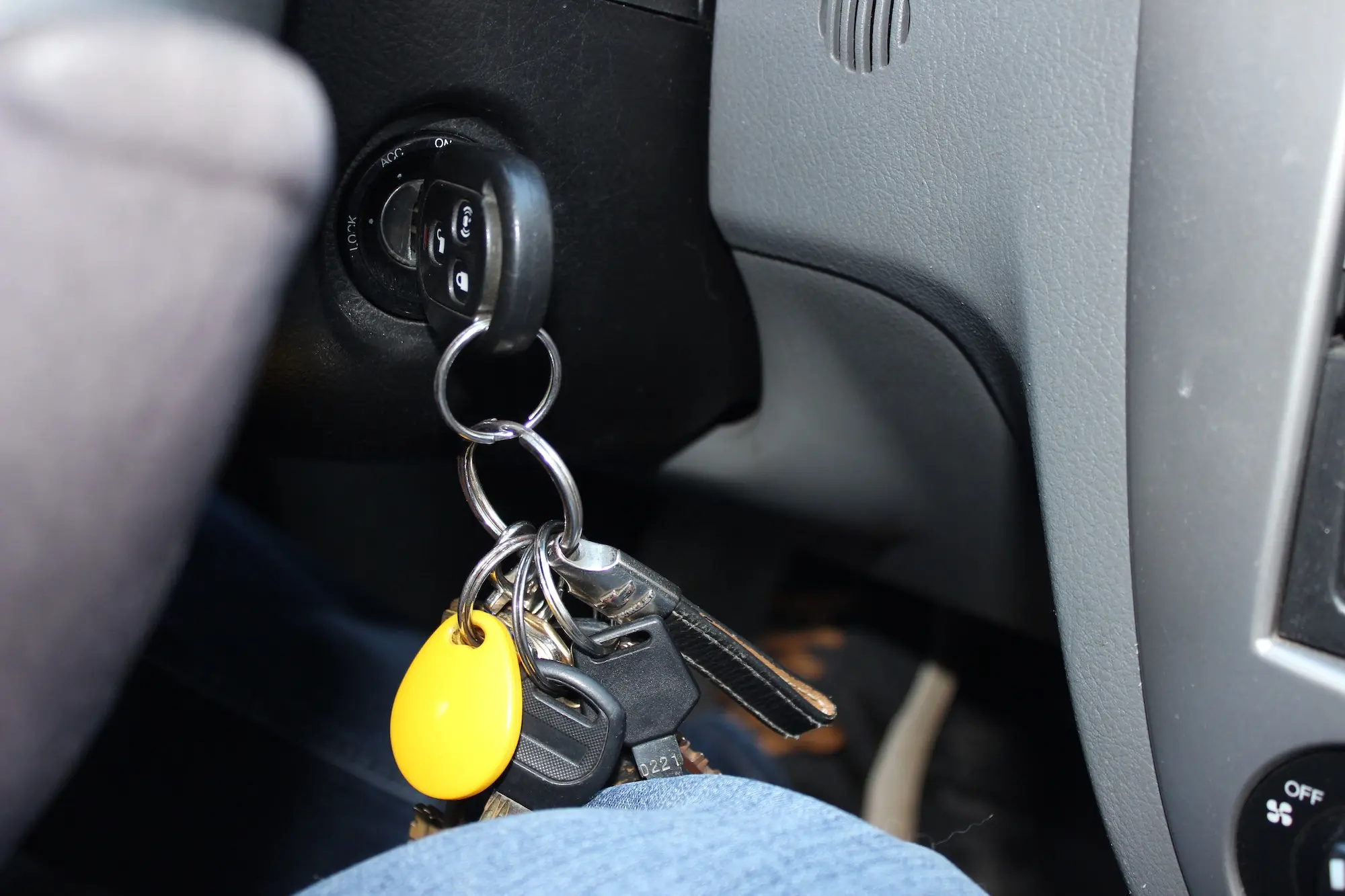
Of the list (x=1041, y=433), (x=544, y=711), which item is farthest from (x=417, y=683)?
(x=1041, y=433)

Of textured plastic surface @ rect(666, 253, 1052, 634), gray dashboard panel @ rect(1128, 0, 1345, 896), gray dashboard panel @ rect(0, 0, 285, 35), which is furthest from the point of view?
textured plastic surface @ rect(666, 253, 1052, 634)

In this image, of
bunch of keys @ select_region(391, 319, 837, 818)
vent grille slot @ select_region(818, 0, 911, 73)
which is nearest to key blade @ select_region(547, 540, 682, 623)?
bunch of keys @ select_region(391, 319, 837, 818)

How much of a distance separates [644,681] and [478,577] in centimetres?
10

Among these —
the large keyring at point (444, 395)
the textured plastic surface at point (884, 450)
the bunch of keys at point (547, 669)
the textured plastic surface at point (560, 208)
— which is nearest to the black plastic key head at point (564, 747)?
the bunch of keys at point (547, 669)

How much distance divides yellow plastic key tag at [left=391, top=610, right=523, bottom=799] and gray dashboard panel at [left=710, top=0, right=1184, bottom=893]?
304 millimetres

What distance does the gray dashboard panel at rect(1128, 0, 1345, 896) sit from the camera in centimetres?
48

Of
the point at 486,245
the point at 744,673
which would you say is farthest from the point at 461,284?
the point at 744,673

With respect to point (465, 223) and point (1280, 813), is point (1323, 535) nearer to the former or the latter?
point (1280, 813)

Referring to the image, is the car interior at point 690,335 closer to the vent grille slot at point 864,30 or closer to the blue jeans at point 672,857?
the vent grille slot at point 864,30

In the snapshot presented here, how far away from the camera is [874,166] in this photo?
660 mm

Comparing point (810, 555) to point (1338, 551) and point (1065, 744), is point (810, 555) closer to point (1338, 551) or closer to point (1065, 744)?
point (1065, 744)

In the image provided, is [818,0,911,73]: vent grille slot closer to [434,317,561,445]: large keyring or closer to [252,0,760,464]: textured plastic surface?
[252,0,760,464]: textured plastic surface

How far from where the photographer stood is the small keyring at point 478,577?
526 mm

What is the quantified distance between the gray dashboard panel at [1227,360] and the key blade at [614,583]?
24cm
